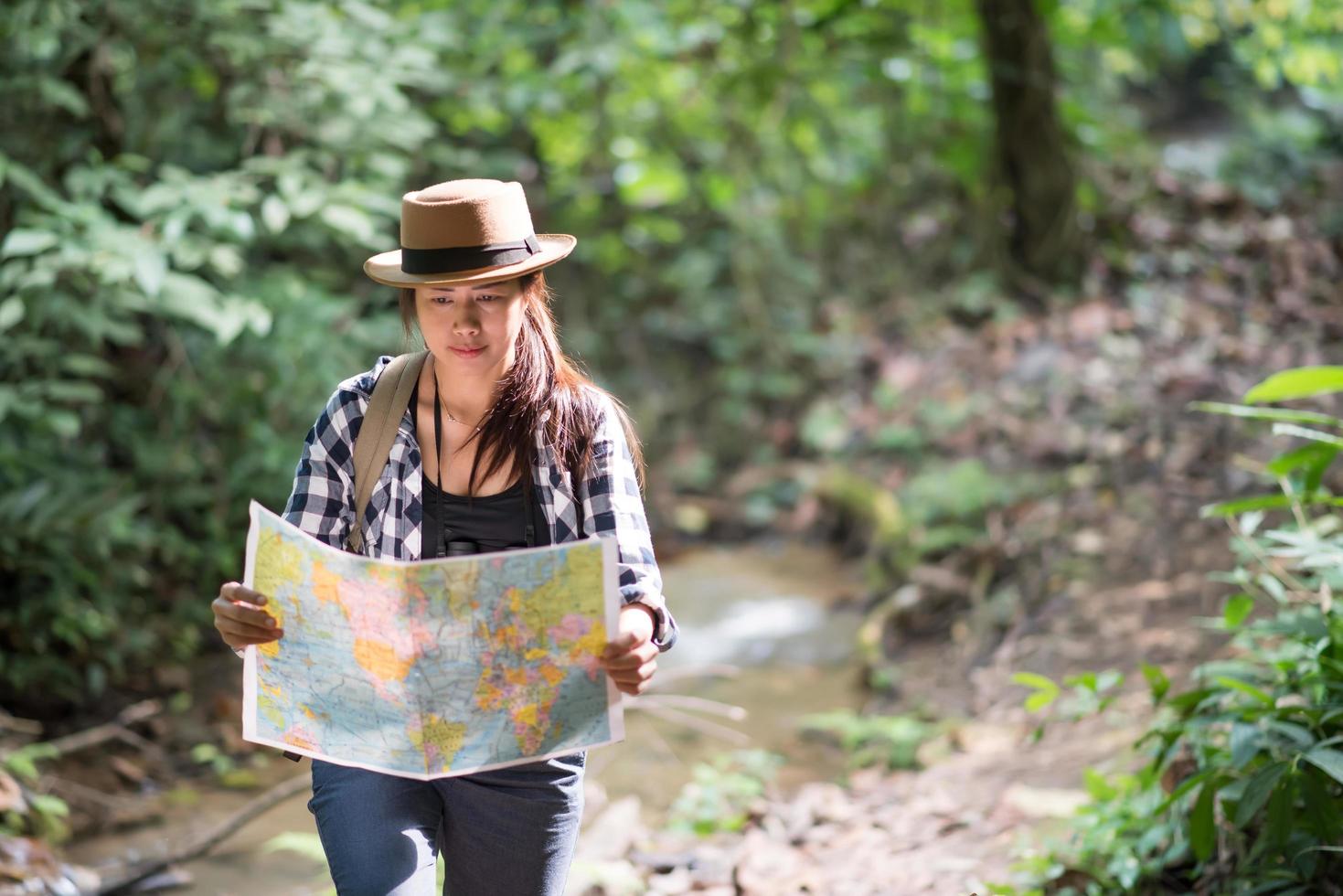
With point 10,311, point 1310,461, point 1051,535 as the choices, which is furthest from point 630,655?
point 1051,535

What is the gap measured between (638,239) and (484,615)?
22.3 ft

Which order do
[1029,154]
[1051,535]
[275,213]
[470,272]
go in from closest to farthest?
[470,272], [275,213], [1051,535], [1029,154]

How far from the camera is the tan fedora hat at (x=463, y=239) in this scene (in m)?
1.83

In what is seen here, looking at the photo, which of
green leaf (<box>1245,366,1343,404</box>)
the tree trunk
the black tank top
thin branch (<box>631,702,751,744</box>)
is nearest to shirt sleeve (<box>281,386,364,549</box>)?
the black tank top

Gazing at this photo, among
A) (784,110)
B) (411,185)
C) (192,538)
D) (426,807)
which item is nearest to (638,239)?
(784,110)

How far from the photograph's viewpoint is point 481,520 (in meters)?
1.97

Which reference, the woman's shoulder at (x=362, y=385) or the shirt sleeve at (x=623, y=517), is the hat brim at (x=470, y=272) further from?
the shirt sleeve at (x=623, y=517)

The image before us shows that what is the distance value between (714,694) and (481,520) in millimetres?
3228

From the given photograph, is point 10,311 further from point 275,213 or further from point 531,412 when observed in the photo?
point 531,412

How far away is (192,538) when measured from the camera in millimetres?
5121

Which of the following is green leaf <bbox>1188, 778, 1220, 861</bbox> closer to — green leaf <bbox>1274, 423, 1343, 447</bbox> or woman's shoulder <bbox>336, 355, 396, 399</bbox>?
green leaf <bbox>1274, 423, 1343, 447</bbox>

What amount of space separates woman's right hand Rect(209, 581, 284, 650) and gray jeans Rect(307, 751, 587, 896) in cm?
27

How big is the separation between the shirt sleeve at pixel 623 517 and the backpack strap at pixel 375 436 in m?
0.32

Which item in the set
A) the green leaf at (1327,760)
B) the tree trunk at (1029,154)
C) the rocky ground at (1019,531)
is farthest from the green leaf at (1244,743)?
the tree trunk at (1029,154)
